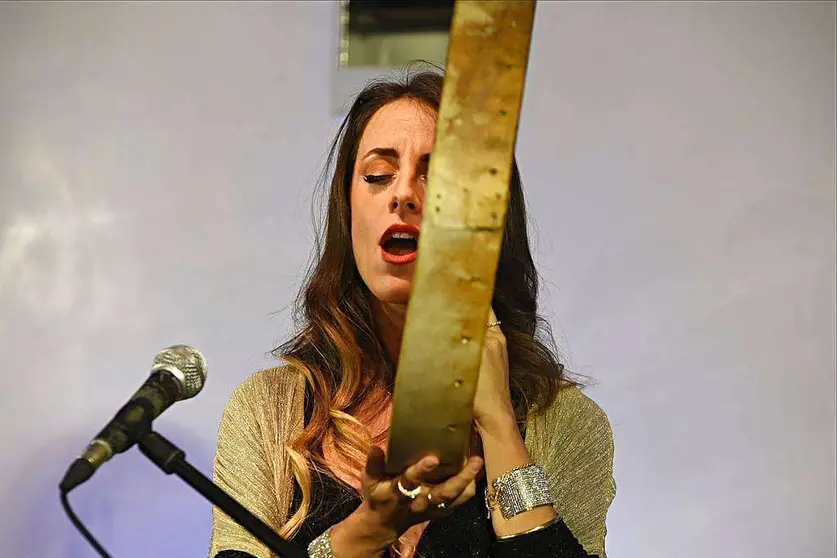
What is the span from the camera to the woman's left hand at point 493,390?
1.06 meters

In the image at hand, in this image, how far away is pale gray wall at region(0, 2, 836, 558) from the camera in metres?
1.76

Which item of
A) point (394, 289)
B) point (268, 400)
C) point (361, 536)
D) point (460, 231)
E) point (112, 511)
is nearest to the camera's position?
point (460, 231)

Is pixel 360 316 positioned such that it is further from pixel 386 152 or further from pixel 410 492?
pixel 410 492

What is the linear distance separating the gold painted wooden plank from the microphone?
0.19m

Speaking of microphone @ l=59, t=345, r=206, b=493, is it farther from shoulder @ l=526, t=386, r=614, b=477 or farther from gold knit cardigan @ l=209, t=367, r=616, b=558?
shoulder @ l=526, t=386, r=614, b=477

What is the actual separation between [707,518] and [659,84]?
0.82m

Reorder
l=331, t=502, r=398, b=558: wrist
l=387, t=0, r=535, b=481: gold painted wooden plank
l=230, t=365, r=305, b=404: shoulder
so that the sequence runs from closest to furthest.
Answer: l=387, t=0, r=535, b=481: gold painted wooden plank → l=331, t=502, r=398, b=558: wrist → l=230, t=365, r=305, b=404: shoulder

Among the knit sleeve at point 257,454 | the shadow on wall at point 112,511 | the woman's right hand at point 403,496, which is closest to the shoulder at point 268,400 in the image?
the knit sleeve at point 257,454

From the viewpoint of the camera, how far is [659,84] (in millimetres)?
1885

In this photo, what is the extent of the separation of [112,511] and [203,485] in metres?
1.14

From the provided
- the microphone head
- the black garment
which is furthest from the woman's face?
the microphone head

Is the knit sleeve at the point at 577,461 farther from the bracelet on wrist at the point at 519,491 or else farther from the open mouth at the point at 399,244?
the open mouth at the point at 399,244

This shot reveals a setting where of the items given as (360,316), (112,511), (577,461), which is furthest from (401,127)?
(112,511)

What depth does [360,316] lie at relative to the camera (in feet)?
4.29
